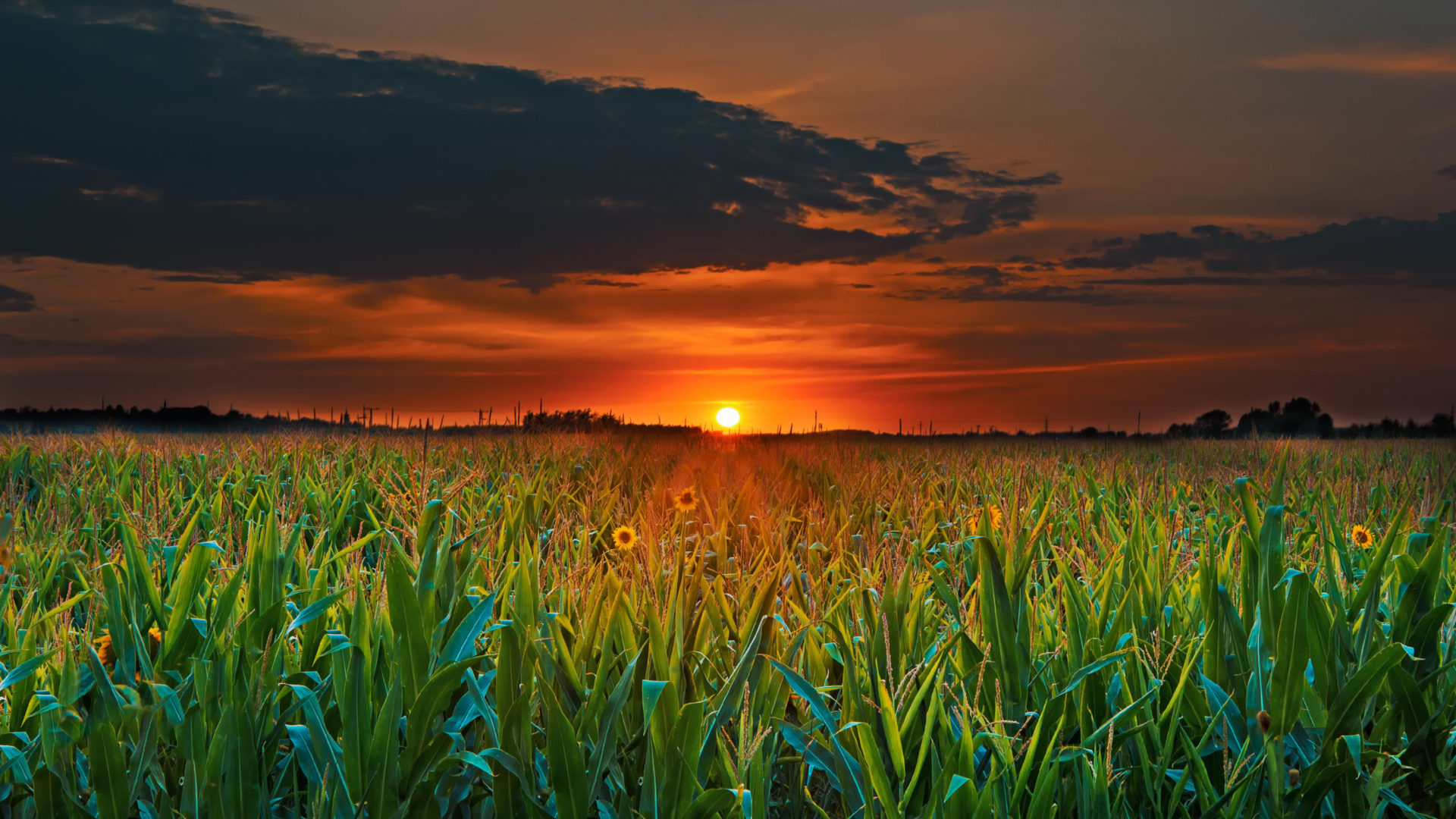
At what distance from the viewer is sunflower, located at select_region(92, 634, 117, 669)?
294 cm

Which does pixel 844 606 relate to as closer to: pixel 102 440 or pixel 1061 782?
pixel 1061 782

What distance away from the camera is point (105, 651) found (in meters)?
2.98

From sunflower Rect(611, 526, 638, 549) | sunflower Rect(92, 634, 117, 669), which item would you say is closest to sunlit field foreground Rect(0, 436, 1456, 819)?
sunflower Rect(92, 634, 117, 669)

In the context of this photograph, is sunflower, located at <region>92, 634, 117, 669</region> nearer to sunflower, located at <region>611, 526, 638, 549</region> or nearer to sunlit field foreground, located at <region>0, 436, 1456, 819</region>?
sunlit field foreground, located at <region>0, 436, 1456, 819</region>

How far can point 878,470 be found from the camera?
894cm

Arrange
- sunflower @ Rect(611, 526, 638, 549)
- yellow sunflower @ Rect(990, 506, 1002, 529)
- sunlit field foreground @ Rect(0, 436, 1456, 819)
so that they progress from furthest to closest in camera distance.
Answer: yellow sunflower @ Rect(990, 506, 1002, 529) < sunflower @ Rect(611, 526, 638, 549) < sunlit field foreground @ Rect(0, 436, 1456, 819)

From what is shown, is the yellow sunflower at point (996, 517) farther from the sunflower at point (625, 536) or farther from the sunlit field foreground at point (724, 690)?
the sunflower at point (625, 536)

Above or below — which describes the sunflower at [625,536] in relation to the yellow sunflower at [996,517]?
below

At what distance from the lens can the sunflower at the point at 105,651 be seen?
294 centimetres

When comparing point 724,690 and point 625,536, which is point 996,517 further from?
point 724,690

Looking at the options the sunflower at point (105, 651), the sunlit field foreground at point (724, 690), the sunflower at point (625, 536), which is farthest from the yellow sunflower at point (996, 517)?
the sunflower at point (105, 651)

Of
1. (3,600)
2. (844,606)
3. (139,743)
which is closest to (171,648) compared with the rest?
(139,743)

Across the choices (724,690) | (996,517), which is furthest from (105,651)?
(996,517)

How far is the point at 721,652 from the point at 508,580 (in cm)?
71
